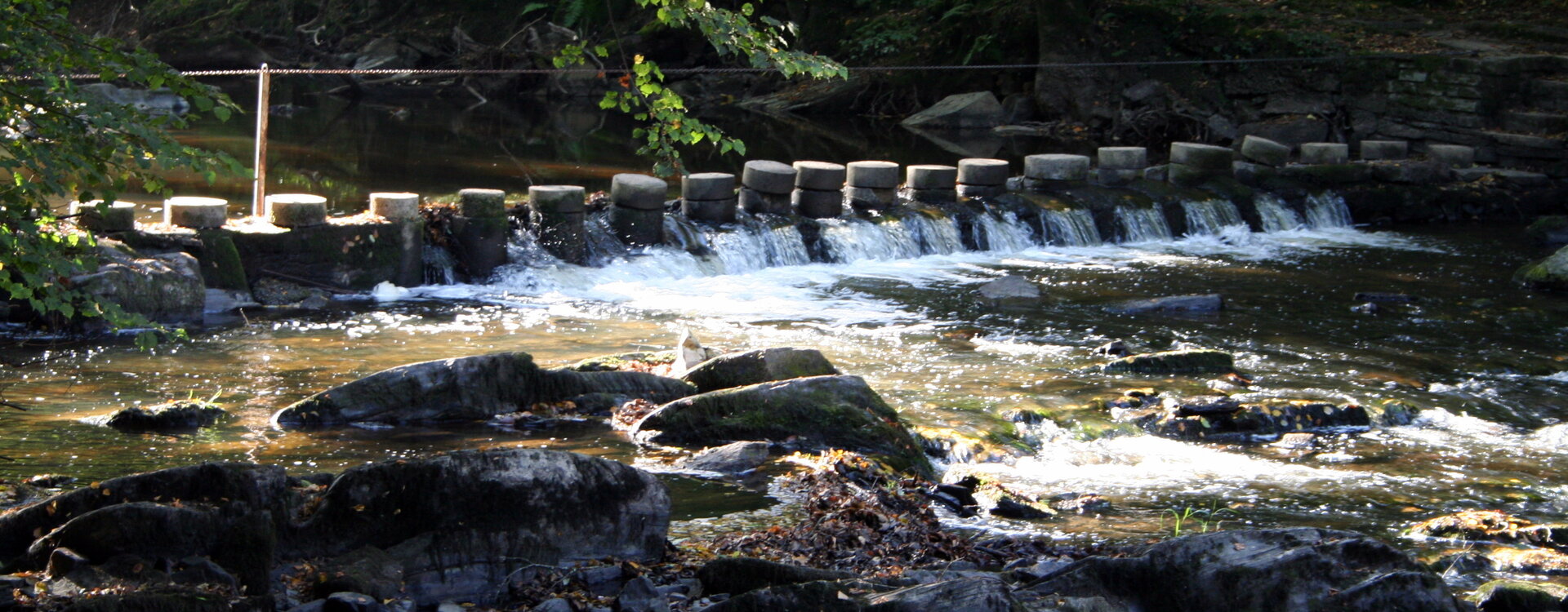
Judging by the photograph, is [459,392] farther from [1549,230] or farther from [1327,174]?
[1549,230]

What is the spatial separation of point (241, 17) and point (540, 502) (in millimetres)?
34965

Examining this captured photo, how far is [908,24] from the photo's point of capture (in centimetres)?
3120

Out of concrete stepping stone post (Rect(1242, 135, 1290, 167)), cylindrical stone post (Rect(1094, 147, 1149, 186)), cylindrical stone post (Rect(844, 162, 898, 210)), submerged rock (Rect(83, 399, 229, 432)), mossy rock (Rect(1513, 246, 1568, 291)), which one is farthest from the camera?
concrete stepping stone post (Rect(1242, 135, 1290, 167))

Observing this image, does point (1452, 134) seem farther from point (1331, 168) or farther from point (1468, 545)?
point (1468, 545)

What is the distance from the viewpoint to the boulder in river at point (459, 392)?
769 cm

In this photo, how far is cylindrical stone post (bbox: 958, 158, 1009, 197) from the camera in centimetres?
1641

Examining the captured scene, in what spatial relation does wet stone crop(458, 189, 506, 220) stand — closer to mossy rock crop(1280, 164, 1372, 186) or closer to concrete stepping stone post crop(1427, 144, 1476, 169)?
mossy rock crop(1280, 164, 1372, 186)

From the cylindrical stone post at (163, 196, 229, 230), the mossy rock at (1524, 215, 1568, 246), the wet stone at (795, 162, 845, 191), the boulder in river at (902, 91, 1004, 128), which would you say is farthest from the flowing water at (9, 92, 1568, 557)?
the boulder in river at (902, 91, 1004, 128)

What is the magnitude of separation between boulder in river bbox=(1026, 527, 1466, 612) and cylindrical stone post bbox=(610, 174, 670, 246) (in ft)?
29.5

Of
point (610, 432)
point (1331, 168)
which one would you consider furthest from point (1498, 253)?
point (610, 432)

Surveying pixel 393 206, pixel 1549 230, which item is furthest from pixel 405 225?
pixel 1549 230

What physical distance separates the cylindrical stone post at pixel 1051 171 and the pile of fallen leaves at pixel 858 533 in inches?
421

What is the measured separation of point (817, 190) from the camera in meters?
15.1

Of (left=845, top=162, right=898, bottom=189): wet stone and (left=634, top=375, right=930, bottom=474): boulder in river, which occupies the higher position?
(left=845, top=162, right=898, bottom=189): wet stone
